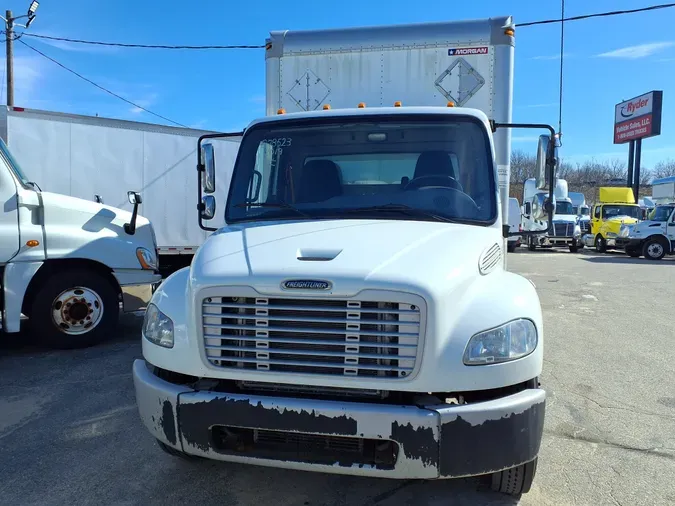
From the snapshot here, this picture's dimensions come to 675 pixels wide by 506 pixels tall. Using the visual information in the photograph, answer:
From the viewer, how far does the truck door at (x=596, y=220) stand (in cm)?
2505

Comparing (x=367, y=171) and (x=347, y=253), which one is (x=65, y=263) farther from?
(x=347, y=253)

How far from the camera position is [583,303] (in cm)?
991

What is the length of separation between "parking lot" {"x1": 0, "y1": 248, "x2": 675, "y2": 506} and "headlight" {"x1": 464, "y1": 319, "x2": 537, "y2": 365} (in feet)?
3.38

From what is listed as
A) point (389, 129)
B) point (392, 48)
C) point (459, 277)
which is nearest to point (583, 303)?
point (392, 48)

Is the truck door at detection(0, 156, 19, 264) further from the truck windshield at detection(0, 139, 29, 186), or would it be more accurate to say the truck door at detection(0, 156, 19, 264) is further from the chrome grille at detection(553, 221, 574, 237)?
the chrome grille at detection(553, 221, 574, 237)

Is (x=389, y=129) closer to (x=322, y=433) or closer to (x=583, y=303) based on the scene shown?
(x=322, y=433)

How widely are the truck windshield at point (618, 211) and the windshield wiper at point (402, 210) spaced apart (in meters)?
24.3

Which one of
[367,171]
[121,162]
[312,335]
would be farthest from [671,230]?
[312,335]

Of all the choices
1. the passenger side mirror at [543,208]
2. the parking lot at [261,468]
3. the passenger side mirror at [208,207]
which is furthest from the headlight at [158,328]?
the passenger side mirror at [543,208]

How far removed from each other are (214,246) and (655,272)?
15971 mm

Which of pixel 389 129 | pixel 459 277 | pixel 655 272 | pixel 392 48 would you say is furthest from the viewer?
pixel 655 272

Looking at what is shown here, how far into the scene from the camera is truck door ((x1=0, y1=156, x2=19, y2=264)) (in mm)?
5445

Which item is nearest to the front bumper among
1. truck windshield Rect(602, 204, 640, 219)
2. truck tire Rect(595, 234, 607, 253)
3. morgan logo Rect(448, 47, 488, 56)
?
morgan logo Rect(448, 47, 488, 56)

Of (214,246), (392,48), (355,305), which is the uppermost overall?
(392,48)
